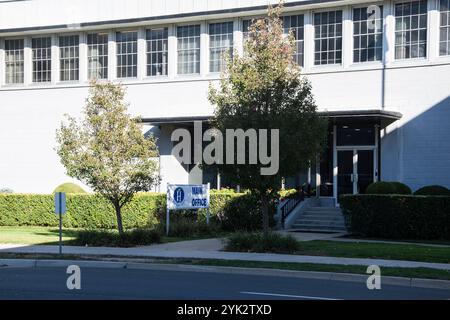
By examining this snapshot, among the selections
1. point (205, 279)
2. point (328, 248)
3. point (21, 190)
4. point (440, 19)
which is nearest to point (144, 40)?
point (21, 190)

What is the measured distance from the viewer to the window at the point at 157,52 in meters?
31.9

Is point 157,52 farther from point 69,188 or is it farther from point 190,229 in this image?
point 190,229

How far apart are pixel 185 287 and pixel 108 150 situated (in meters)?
8.99

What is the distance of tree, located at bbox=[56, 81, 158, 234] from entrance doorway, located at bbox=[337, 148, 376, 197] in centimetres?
1027

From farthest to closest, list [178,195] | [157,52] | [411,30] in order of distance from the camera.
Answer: [157,52]
[411,30]
[178,195]

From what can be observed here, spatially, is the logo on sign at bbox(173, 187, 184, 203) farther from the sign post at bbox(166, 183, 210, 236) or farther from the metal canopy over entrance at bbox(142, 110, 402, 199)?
the metal canopy over entrance at bbox(142, 110, 402, 199)

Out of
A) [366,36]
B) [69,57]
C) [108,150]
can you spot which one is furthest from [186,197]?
[69,57]

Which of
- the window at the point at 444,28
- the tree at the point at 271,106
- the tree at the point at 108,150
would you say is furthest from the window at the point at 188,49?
the tree at the point at 271,106

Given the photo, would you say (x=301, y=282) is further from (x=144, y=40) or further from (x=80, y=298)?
(x=144, y=40)

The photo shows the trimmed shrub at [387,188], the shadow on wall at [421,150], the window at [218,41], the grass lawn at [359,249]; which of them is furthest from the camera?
the window at [218,41]

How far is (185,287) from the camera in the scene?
41.2 feet

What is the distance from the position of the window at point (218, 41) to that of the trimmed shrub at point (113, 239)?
1196 centimetres

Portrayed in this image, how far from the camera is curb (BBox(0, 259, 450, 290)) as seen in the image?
1323 cm

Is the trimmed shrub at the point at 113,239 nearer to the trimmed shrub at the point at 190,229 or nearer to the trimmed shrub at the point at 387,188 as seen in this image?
the trimmed shrub at the point at 190,229
